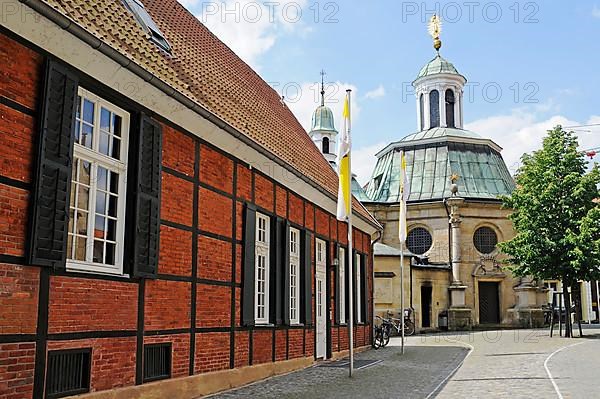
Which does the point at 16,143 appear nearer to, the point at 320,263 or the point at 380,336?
the point at 320,263

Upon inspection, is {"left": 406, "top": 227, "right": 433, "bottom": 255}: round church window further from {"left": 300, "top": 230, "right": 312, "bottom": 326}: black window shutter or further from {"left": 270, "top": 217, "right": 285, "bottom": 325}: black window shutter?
{"left": 270, "top": 217, "right": 285, "bottom": 325}: black window shutter

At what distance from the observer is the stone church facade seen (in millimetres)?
37438

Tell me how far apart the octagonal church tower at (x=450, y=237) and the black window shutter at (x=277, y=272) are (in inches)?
830

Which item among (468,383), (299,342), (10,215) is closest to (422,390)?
(468,383)

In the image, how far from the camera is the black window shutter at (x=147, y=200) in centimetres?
855

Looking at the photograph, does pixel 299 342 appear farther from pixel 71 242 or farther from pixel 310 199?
pixel 71 242

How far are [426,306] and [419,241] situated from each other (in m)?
4.68

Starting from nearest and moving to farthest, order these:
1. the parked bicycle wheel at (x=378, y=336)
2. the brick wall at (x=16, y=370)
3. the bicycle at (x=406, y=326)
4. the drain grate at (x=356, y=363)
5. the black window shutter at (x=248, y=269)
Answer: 1. the brick wall at (x=16, y=370)
2. the black window shutter at (x=248, y=269)
3. the drain grate at (x=356, y=363)
4. the parked bicycle wheel at (x=378, y=336)
5. the bicycle at (x=406, y=326)

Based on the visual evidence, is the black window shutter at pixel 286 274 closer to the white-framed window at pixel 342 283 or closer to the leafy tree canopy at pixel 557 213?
the white-framed window at pixel 342 283

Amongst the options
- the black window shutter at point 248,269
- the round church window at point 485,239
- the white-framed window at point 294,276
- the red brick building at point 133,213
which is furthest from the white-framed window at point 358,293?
the round church window at point 485,239

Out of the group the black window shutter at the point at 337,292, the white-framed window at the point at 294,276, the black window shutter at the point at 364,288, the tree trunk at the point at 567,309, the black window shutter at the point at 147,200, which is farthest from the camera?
the tree trunk at the point at 567,309

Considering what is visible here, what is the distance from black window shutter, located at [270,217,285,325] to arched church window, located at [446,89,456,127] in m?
36.9

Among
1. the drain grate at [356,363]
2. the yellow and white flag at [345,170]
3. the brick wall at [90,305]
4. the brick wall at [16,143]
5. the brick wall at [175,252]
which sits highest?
the yellow and white flag at [345,170]

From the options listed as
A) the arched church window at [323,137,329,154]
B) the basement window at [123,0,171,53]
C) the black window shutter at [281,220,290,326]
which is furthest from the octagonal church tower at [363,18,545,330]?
the basement window at [123,0,171,53]
